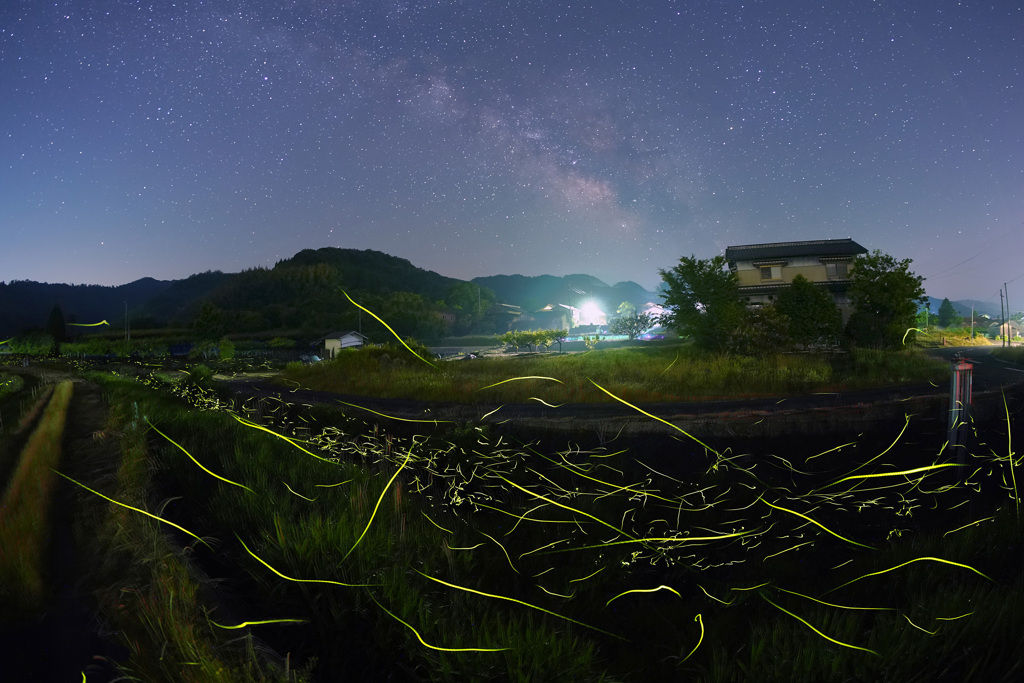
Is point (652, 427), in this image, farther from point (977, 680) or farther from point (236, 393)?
point (236, 393)

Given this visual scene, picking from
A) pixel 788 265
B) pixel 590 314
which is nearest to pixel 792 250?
pixel 788 265

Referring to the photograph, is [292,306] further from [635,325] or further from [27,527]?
[635,325]

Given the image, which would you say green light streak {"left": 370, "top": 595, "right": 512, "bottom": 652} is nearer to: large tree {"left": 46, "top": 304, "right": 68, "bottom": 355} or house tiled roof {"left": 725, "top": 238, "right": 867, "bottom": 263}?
large tree {"left": 46, "top": 304, "right": 68, "bottom": 355}

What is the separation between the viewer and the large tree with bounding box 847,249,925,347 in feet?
65.0

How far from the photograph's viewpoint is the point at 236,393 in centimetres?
1384

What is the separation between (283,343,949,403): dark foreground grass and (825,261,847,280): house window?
1425 centimetres

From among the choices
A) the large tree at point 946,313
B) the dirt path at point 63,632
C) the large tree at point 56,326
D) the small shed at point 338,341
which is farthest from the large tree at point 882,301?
the large tree at point 946,313

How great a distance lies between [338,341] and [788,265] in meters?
28.2

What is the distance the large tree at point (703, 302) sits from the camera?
18.8 metres

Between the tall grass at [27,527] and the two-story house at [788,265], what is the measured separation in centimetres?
2970

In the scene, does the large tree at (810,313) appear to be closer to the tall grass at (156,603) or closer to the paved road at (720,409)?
the paved road at (720,409)

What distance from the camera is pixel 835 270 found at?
3022cm

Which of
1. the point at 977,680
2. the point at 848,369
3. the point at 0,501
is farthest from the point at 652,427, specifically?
the point at 848,369

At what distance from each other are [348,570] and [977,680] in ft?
11.3
